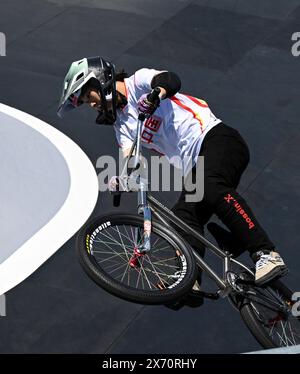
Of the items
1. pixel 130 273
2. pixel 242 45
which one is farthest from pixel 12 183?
pixel 242 45

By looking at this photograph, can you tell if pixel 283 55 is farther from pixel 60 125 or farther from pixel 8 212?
pixel 8 212

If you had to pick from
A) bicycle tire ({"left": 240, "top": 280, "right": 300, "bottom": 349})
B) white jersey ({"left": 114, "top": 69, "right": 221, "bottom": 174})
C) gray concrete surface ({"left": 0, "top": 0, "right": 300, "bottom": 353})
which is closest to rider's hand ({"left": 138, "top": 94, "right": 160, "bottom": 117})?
white jersey ({"left": 114, "top": 69, "right": 221, "bottom": 174})

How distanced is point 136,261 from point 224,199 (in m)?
1.03

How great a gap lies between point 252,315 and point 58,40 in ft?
26.2

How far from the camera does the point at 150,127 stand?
23.9 ft

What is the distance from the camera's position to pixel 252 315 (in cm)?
683

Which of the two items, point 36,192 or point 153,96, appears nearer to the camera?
point 153,96

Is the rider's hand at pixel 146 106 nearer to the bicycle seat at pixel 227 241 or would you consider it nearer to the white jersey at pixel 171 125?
the white jersey at pixel 171 125

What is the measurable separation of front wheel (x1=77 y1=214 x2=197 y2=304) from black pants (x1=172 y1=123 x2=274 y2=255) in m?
0.40

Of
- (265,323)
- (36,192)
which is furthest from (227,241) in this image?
(36,192)

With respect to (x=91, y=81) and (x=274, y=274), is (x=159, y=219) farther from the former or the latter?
(x=91, y=81)

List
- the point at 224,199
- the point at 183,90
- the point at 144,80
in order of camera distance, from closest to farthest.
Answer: the point at 224,199 < the point at 144,80 < the point at 183,90

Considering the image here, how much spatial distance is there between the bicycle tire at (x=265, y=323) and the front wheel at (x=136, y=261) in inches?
25.2

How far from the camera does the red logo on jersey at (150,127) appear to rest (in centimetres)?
725
